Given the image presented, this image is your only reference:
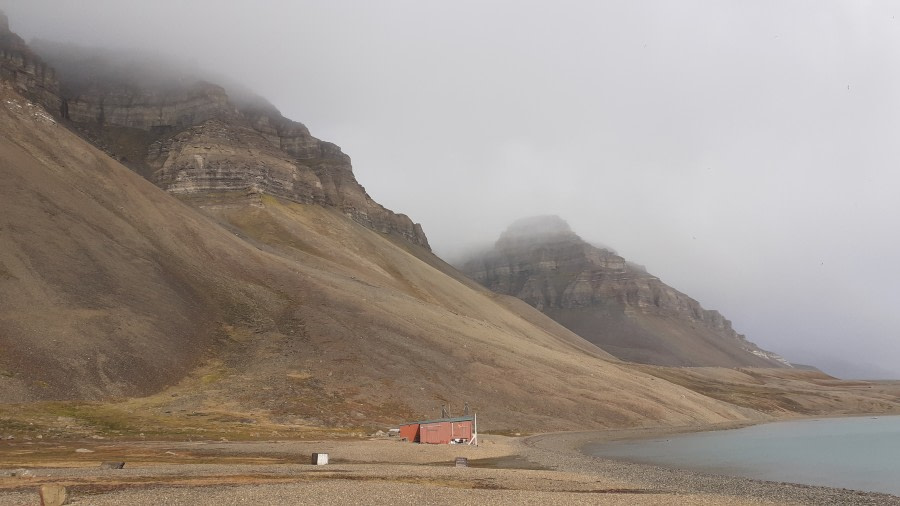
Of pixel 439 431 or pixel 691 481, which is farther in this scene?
pixel 439 431

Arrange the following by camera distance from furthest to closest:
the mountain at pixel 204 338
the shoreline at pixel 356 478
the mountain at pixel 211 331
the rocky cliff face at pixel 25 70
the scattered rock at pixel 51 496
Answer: the rocky cliff face at pixel 25 70, the mountain at pixel 211 331, the mountain at pixel 204 338, the shoreline at pixel 356 478, the scattered rock at pixel 51 496

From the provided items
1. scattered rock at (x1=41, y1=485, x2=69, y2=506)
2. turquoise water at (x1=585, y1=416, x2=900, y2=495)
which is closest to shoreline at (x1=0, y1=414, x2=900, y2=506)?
scattered rock at (x1=41, y1=485, x2=69, y2=506)

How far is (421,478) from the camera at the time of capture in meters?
34.9

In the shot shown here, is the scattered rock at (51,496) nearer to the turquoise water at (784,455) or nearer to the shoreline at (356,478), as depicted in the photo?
the shoreline at (356,478)

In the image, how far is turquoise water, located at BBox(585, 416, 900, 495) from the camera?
4859cm

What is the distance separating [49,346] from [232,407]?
830 inches

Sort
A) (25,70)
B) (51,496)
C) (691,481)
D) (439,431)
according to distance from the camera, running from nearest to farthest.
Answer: (51,496) < (691,481) < (439,431) < (25,70)

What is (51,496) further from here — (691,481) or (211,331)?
(211,331)

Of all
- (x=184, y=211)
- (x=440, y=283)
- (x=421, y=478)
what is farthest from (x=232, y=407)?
(x=440, y=283)

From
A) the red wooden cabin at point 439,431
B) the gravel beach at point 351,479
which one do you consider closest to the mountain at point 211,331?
the red wooden cabin at point 439,431

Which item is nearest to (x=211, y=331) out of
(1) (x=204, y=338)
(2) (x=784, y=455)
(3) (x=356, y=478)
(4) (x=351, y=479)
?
(1) (x=204, y=338)

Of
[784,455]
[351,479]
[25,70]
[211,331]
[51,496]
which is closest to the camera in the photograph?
[51,496]

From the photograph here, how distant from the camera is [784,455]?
221 ft

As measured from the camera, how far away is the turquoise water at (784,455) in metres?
48.6
